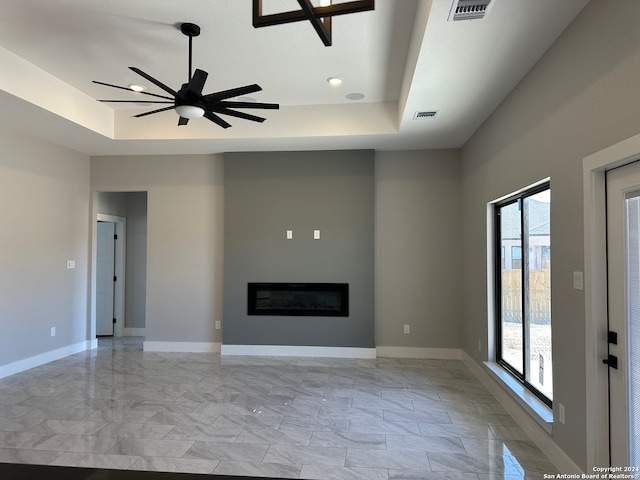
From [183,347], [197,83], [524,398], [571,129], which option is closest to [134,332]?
[183,347]

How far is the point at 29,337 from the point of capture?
4.99m

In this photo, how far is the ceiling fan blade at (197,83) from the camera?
9.91ft

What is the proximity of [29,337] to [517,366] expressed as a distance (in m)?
5.78

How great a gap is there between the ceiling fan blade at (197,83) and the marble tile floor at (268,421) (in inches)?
109

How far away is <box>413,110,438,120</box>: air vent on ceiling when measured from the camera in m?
4.09

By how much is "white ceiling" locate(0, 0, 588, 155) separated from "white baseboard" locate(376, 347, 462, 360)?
2.88 metres

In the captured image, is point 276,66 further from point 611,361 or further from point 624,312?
point 611,361

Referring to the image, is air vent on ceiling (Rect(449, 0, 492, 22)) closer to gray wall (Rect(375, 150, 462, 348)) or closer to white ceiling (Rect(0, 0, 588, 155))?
white ceiling (Rect(0, 0, 588, 155))

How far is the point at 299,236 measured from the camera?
223 inches

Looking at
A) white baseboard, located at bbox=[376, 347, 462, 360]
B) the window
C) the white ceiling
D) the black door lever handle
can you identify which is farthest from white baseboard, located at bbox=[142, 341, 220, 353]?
the black door lever handle

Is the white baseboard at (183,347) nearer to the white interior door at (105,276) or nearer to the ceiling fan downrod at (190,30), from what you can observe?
the white interior door at (105,276)

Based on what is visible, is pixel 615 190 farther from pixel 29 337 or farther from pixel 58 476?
pixel 29 337

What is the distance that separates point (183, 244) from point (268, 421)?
3.38m

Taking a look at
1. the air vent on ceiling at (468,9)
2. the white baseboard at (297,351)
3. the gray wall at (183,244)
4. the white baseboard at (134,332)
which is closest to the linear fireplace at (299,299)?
the white baseboard at (297,351)
